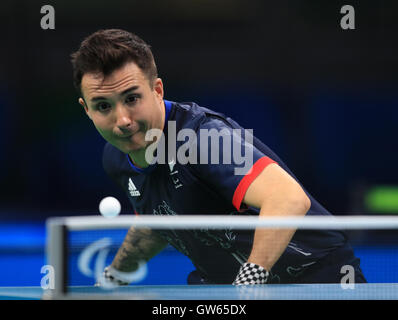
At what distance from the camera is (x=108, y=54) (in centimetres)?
315

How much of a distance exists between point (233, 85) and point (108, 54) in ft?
30.8

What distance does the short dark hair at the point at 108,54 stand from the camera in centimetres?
315

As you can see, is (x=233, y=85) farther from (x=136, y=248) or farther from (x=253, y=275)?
(x=253, y=275)

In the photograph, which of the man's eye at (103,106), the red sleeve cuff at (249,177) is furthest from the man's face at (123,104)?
the red sleeve cuff at (249,177)

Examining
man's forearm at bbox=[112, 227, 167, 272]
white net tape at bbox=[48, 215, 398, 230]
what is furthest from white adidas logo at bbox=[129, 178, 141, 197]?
white net tape at bbox=[48, 215, 398, 230]

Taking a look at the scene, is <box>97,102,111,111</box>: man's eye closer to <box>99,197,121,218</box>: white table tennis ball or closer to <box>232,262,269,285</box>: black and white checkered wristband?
<box>99,197,121,218</box>: white table tennis ball

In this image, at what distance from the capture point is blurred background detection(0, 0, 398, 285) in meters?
11.2

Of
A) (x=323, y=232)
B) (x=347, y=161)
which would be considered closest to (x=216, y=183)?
(x=323, y=232)

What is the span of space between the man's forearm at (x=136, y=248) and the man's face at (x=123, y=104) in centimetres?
64

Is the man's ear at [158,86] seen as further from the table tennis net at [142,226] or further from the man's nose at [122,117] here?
the table tennis net at [142,226]

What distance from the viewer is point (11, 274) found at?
7055mm

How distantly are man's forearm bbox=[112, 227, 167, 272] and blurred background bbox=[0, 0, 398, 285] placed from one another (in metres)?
7.01

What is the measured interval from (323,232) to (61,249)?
4.52 ft
